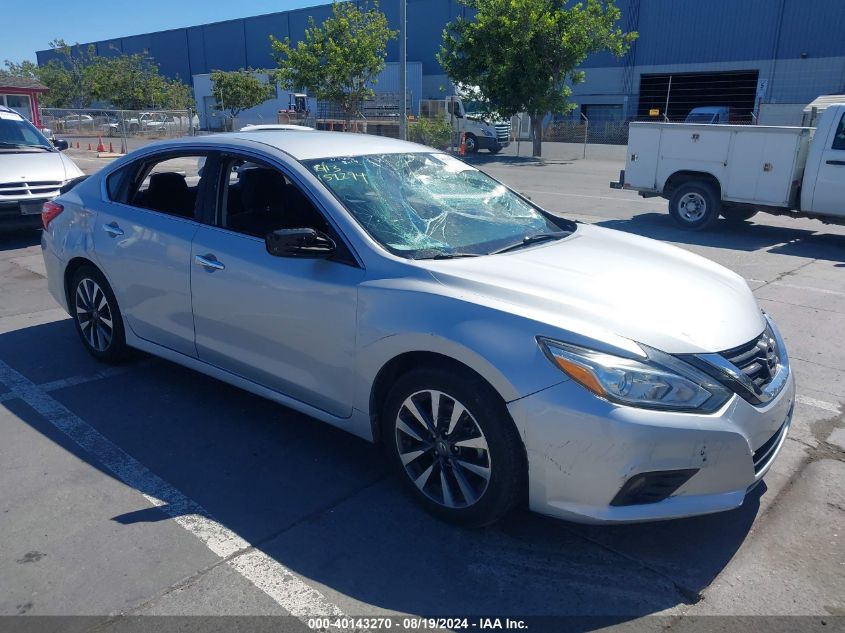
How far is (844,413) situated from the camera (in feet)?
15.1

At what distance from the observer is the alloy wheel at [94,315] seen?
16.3 ft

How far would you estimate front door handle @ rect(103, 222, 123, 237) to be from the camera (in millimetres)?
4660

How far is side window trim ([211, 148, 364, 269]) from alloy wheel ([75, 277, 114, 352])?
135 cm

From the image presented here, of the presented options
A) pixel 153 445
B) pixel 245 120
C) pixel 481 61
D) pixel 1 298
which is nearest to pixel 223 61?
pixel 245 120

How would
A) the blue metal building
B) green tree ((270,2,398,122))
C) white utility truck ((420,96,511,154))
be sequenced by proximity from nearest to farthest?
white utility truck ((420,96,511,154)) → green tree ((270,2,398,122)) → the blue metal building

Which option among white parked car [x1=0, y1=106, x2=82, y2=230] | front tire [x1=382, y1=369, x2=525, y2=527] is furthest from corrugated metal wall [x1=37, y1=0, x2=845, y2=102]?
front tire [x1=382, y1=369, x2=525, y2=527]

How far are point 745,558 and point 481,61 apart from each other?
26396mm

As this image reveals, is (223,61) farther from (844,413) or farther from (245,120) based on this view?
(844,413)

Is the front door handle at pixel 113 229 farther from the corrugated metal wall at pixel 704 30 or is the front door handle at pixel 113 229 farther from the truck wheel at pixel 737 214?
the corrugated metal wall at pixel 704 30

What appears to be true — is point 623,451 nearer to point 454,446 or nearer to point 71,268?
point 454,446

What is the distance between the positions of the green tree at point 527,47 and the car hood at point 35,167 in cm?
1942

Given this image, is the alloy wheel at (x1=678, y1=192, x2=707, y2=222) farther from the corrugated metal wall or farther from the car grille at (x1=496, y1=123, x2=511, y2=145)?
the corrugated metal wall

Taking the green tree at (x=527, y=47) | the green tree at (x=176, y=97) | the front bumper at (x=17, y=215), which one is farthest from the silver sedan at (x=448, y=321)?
the green tree at (x=176, y=97)

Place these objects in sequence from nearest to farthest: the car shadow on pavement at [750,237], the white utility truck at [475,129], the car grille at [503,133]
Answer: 1. the car shadow on pavement at [750,237]
2. the white utility truck at [475,129]
3. the car grille at [503,133]
